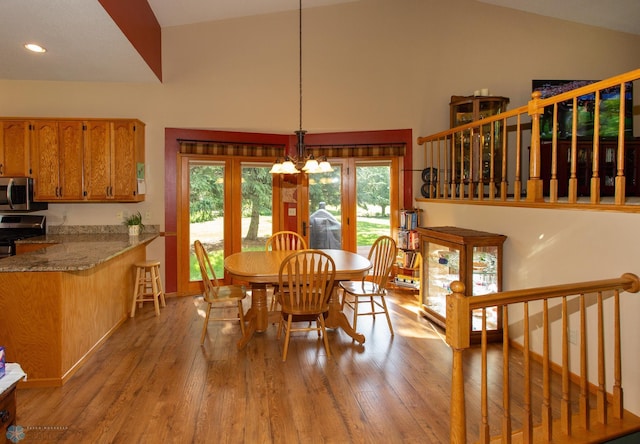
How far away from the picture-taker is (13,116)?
4.88 meters

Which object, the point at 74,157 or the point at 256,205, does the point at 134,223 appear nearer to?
the point at 74,157

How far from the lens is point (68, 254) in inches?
133

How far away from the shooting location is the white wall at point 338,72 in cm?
519

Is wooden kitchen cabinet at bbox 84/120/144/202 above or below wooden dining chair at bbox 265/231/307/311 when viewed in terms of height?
above

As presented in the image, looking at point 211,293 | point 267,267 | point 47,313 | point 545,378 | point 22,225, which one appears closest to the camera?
point 545,378

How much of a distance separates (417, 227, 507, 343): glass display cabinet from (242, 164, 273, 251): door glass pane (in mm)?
2448

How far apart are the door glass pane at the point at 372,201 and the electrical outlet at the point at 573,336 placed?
10.1ft

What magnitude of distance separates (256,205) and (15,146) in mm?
2888

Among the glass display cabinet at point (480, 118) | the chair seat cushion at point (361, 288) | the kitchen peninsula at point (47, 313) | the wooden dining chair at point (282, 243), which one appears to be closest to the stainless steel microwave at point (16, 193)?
the kitchen peninsula at point (47, 313)

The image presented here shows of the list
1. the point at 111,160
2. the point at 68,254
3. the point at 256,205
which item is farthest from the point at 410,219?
the point at 68,254

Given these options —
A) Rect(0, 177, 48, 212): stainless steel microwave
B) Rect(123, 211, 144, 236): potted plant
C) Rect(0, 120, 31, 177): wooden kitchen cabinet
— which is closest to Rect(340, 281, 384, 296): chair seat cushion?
Rect(123, 211, 144, 236): potted plant

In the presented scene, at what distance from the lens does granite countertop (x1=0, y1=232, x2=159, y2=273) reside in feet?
9.34

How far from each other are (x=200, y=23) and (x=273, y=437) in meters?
5.04

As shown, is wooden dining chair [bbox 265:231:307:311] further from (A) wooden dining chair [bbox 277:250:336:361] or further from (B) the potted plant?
(B) the potted plant
